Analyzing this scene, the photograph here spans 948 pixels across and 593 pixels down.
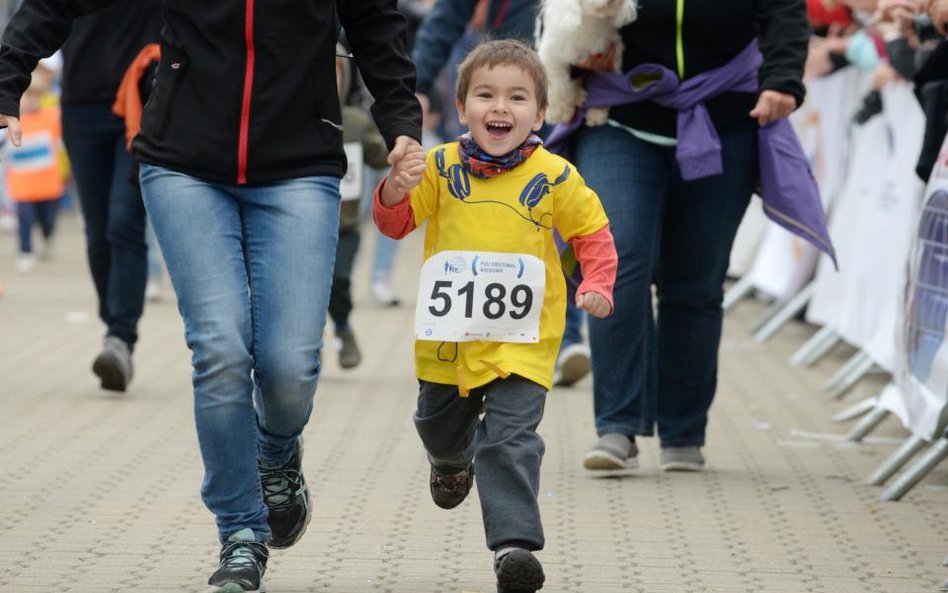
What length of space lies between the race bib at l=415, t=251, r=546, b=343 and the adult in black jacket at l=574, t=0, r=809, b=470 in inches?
60.8

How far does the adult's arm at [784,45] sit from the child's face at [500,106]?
4.92ft

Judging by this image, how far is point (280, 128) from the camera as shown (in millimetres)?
4500

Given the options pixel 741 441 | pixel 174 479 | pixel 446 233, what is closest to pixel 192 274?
pixel 446 233

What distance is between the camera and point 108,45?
8.09 meters

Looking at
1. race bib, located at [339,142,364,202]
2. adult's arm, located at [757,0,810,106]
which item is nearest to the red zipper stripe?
adult's arm, located at [757,0,810,106]

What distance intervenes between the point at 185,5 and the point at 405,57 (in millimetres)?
574

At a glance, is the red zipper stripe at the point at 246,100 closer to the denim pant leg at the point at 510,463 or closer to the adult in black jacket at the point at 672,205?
the denim pant leg at the point at 510,463

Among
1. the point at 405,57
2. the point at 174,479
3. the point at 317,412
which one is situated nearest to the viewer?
the point at 405,57

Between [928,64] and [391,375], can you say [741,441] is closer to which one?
[928,64]

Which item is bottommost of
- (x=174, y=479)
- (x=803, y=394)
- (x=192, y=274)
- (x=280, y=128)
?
(x=803, y=394)

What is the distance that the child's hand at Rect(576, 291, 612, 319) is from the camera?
4578mm

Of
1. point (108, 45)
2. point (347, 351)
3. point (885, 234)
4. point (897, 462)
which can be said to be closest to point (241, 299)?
point (897, 462)

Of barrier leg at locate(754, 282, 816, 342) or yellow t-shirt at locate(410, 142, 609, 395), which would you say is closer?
yellow t-shirt at locate(410, 142, 609, 395)

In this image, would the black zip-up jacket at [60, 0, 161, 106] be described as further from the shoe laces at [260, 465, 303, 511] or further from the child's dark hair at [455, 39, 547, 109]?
the shoe laces at [260, 465, 303, 511]
